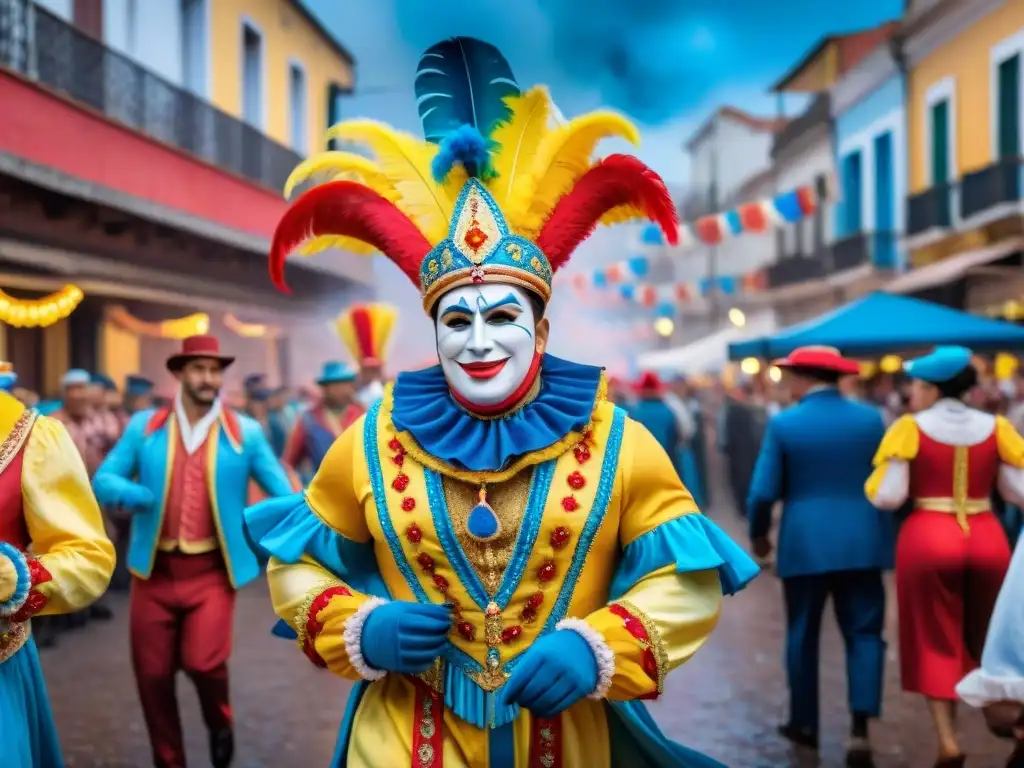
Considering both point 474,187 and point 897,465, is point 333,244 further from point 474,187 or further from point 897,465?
point 897,465

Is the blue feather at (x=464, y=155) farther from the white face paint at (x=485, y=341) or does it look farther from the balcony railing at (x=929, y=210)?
the balcony railing at (x=929, y=210)

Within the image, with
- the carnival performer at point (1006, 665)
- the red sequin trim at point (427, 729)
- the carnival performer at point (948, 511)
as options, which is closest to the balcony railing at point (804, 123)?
the carnival performer at point (948, 511)

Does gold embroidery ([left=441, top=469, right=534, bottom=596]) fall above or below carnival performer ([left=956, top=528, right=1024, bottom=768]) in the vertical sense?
above

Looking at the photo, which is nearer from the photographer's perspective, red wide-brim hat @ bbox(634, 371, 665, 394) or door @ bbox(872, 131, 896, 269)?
red wide-brim hat @ bbox(634, 371, 665, 394)

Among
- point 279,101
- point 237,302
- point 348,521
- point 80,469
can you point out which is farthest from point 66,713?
point 279,101

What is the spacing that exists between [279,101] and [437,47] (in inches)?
582

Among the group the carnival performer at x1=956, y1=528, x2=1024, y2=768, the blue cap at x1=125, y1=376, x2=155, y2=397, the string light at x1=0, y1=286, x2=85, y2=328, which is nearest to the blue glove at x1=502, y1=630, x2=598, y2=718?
the carnival performer at x1=956, y1=528, x2=1024, y2=768

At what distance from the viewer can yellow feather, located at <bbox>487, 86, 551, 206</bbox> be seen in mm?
3008

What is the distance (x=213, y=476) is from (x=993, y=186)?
13.4 meters

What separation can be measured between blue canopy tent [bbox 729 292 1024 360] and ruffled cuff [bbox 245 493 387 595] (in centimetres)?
688

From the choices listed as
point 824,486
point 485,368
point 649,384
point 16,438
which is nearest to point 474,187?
point 485,368

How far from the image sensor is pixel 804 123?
25906 millimetres

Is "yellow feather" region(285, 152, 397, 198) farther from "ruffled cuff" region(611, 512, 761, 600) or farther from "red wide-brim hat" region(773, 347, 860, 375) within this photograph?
"red wide-brim hat" region(773, 347, 860, 375)

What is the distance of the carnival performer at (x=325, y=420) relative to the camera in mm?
7836
